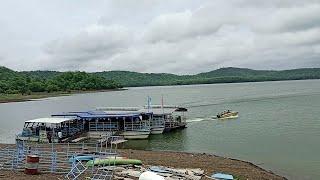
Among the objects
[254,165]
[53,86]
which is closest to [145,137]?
[254,165]

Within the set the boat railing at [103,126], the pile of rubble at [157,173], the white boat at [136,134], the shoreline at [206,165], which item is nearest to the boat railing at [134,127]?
the white boat at [136,134]

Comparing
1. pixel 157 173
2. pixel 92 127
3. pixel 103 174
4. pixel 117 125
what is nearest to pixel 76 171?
pixel 103 174

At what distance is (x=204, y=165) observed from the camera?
101 ft

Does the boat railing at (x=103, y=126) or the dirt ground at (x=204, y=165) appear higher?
the boat railing at (x=103, y=126)

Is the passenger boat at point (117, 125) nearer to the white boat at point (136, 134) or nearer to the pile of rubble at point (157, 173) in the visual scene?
the white boat at point (136, 134)

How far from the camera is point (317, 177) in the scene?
1131 inches

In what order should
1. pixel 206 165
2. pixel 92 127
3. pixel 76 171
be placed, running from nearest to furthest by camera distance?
pixel 76 171, pixel 206 165, pixel 92 127

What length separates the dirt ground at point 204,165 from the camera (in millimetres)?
22806

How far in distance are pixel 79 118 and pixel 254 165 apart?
25.1 meters

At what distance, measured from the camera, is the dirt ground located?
22.8 metres

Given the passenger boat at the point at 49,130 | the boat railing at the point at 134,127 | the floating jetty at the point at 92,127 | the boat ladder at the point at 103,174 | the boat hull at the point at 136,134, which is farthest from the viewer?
the boat railing at the point at 134,127

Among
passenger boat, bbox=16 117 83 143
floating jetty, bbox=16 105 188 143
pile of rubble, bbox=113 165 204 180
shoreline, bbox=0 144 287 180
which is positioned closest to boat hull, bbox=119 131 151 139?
floating jetty, bbox=16 105 188 143

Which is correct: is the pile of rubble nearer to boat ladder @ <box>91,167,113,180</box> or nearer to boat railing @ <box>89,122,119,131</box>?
boat ladder @ <box>91,167,113,180</box>

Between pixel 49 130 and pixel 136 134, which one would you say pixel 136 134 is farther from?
pixel 49 130
